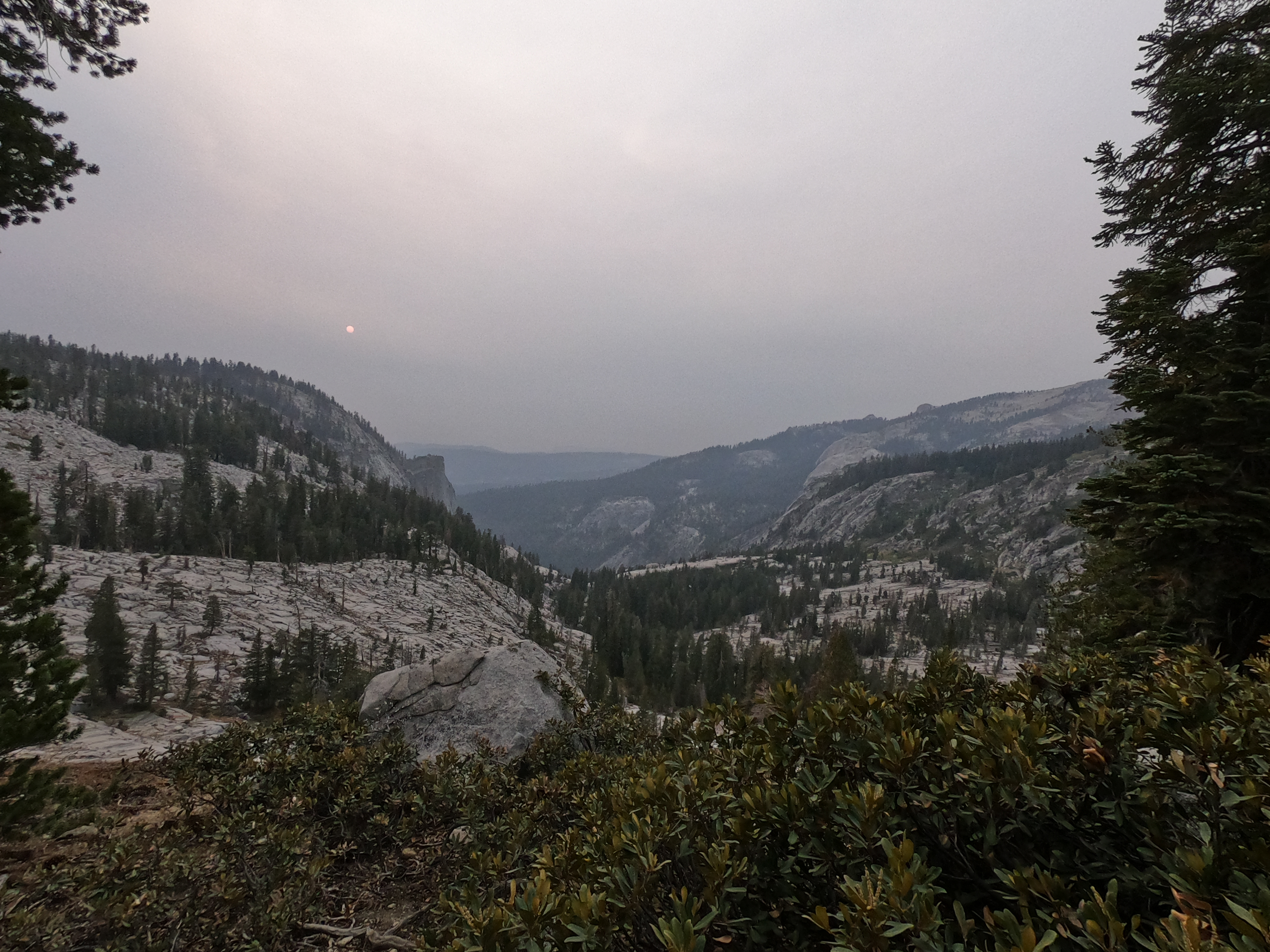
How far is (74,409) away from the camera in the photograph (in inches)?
7008

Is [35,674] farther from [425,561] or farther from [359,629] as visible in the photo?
[425,561]

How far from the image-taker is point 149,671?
47594 mm

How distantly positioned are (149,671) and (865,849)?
65429mm

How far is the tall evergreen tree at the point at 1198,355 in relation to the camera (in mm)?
10148

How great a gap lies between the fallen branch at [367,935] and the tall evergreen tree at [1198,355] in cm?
1445

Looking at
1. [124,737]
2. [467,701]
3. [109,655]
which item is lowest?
[109,655]

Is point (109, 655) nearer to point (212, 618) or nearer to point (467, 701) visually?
point (212, 618)

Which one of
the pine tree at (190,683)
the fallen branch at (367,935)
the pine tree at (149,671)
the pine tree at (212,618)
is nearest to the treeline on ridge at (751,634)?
the fallen branch at (367,935)

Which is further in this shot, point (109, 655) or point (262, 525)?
point (262, 525)

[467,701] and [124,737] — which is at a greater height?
[467,701]

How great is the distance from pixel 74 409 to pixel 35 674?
249 metres

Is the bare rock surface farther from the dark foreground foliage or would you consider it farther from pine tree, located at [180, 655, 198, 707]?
pine tree, located at [180, 655, 198, 707]

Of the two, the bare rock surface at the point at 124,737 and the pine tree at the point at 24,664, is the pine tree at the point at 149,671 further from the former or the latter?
the pine tree at the point at 24,664

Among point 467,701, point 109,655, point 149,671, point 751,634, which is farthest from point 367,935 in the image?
point 751,634
